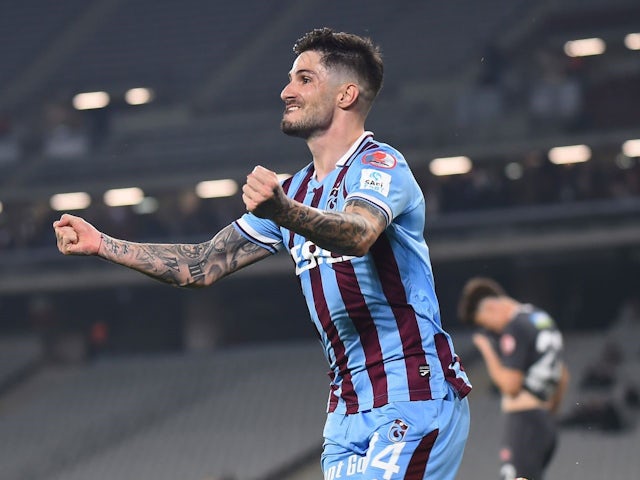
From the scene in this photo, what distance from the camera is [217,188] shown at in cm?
2762

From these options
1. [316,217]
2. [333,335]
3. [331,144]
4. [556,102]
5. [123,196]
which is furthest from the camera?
[123,196]

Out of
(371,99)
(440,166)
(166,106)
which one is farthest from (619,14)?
(371,99)

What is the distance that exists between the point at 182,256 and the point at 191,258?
35mm

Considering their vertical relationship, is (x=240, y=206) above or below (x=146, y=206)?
below

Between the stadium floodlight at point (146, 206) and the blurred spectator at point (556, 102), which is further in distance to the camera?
the stadium floodlight at point (146, 206)

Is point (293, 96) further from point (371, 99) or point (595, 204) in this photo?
point (595, 204)

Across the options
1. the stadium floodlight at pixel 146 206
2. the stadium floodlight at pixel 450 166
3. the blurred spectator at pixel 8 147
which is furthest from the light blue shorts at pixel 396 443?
the blurred spectator at pixel 8 147

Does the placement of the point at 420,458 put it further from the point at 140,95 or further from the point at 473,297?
the point at 140,95

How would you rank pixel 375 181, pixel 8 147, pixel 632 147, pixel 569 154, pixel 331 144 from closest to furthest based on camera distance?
pixel 375 181, pixel 331 144, pixel 632 147, pixel 569 154, pixel 8 147

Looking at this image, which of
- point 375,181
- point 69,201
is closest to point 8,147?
point 69,201

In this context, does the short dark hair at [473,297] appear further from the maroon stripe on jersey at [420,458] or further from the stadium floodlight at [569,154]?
the stadium floodlight at [569,154]

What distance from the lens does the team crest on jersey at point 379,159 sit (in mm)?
4168

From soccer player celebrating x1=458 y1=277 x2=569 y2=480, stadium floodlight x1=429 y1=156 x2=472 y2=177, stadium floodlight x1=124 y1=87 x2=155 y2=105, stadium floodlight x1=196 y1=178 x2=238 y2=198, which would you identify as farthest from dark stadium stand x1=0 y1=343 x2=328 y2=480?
soccer player celebrating x1=458 y1=277 x2=569 y2=480

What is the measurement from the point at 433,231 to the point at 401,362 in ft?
67.8
